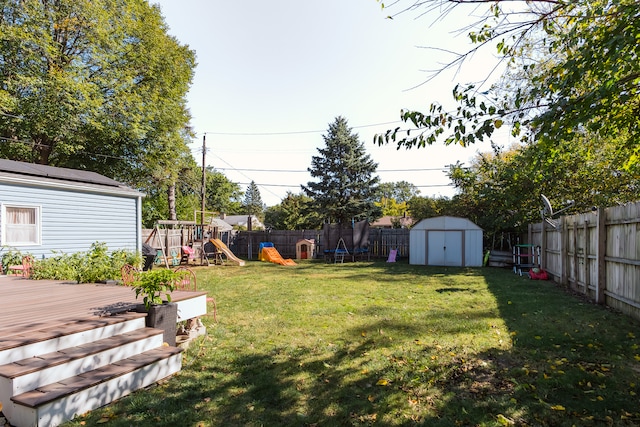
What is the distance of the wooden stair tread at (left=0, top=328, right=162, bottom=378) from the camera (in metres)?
2.66

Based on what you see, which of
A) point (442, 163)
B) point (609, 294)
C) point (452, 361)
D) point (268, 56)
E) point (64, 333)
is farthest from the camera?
point (442, 163)

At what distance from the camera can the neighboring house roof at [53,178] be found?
8688mm

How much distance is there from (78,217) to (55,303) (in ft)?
22.5

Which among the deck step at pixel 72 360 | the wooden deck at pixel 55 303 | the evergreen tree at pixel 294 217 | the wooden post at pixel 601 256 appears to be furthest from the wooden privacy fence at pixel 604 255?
the evergreen tree at pixel 294 217

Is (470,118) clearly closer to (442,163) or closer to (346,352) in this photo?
(346,352)

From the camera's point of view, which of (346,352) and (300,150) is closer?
(346,352)

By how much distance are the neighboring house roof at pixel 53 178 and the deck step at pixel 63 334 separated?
295 inches

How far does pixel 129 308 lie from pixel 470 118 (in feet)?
14.3

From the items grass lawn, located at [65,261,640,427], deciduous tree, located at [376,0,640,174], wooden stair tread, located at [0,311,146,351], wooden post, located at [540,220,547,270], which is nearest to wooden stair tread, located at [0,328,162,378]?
wooden stair tread, located at [0,311,146,351]

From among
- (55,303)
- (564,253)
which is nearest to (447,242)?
(564,253)

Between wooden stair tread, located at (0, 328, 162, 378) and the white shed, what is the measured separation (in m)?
13.7

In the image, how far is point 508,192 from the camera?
1366cm

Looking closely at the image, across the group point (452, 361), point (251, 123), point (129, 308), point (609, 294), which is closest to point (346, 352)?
point (452, 361)

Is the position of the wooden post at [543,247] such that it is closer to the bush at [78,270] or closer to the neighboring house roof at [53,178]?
the bush at [78,270]
